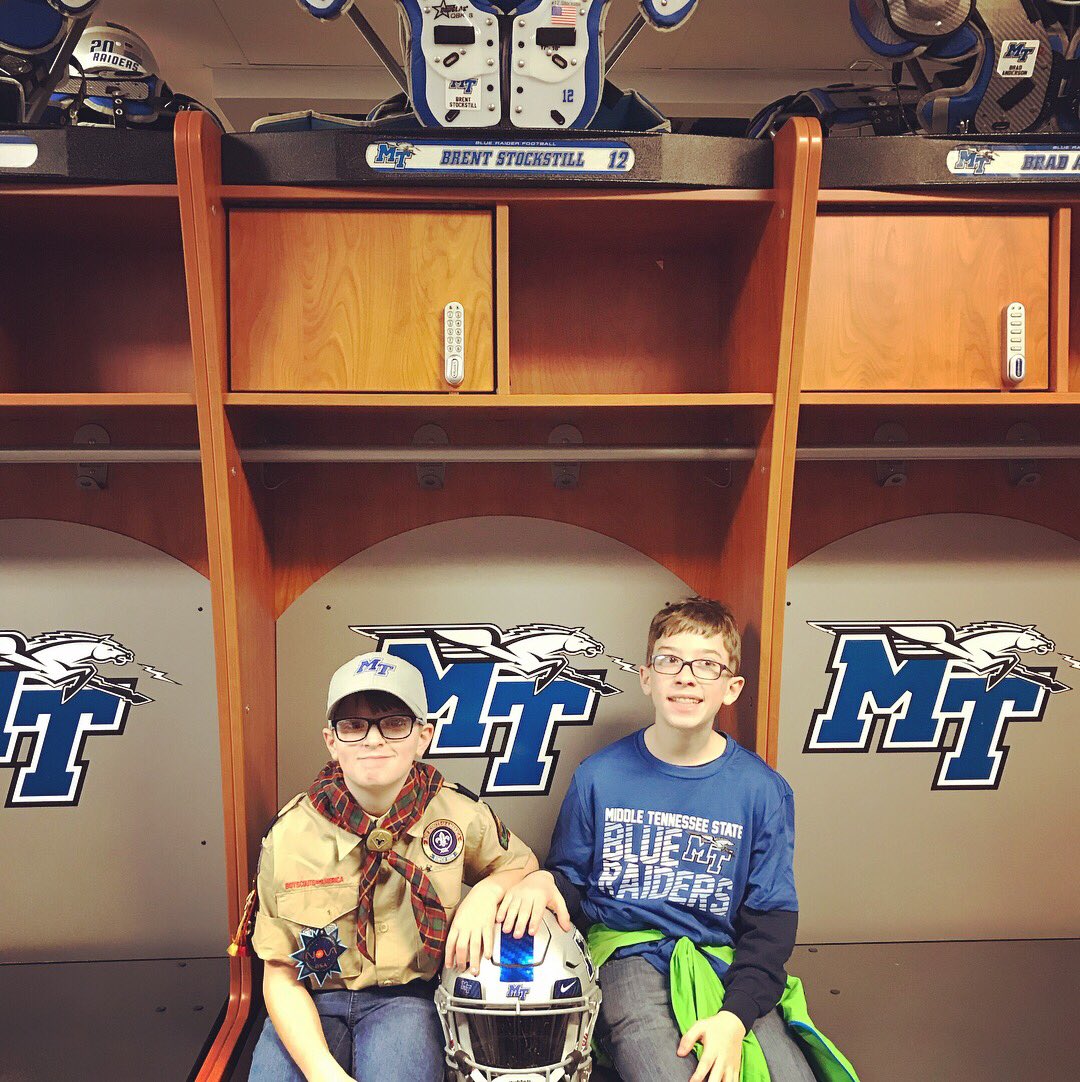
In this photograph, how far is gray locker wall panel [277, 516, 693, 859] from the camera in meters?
2.03

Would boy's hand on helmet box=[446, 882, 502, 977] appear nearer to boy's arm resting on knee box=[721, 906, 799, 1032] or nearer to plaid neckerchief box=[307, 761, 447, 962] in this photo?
plaid neckerchief box=[307, 761, 447, 962]

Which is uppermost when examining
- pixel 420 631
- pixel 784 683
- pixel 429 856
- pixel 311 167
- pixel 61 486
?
pixel 311 167

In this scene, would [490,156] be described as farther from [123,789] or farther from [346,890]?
[123,789]

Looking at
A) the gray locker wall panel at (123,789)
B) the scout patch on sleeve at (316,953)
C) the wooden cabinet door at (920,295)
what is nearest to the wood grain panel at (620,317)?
the wooden cabinet door at (920,295)

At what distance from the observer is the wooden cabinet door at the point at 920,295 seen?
1.72 m

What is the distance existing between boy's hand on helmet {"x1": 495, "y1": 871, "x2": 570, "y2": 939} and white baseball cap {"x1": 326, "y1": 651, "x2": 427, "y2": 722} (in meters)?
0.32

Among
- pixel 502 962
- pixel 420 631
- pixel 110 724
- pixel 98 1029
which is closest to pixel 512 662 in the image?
pixel 420 631

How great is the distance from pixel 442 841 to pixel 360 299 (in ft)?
3.29

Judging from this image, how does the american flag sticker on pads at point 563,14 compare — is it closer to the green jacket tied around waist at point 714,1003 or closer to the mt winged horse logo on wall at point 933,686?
the mt winged horse logo on wall at point 933,686

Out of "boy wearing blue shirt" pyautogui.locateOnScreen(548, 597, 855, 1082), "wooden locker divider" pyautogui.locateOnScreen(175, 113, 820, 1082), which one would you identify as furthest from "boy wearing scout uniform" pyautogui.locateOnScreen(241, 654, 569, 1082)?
"wooden locker divider" pyautogui.locateOnScreen(175, 113, 820, 1082)

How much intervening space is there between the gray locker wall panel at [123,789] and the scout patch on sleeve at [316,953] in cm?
79

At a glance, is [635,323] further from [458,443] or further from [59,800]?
[59,800]

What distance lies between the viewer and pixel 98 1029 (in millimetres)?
1721

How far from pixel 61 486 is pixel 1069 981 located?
2489 mm
